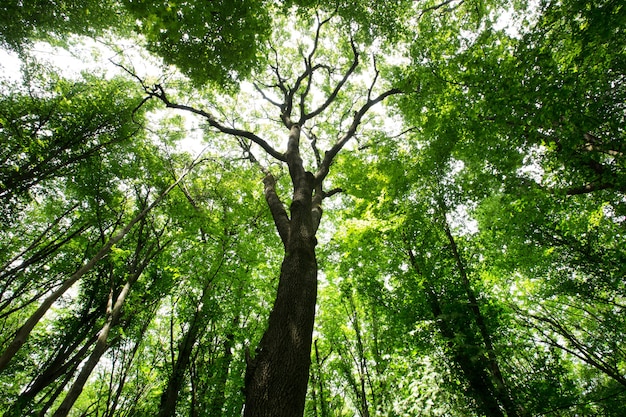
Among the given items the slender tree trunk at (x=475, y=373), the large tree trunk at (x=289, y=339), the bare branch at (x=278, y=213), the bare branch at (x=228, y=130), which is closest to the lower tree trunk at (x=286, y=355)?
the large tree trunk at (x=289, y=339)

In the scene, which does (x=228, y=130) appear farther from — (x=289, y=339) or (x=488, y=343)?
(x=488, y=343)

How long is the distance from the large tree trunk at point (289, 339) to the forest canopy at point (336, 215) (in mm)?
23

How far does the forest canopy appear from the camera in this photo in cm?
402

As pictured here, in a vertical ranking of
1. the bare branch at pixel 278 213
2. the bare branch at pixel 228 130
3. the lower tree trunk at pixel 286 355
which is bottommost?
the lower tree trunk at pixel 286 355

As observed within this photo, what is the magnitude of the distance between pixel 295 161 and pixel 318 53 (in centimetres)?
665

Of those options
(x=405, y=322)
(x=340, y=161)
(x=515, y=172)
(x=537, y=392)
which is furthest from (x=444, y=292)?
(x=340, y=161)

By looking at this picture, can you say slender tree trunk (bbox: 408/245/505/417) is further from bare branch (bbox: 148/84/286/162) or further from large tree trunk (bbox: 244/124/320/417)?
bare branch (bbox: 148/84/286/162)

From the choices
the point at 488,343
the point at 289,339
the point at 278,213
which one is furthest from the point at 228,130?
the point at 488,343

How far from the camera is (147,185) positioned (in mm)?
7898

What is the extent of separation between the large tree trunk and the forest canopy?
0.9 inches

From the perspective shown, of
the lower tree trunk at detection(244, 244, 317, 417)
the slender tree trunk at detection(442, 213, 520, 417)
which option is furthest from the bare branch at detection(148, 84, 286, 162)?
the slender tree trunk at detection(442, 213, 520, 417)

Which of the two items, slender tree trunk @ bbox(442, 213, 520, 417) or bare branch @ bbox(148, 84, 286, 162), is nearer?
slender tree trunk @ bbox(442, 213, 520, 417)

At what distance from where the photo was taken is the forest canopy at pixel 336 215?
402cm

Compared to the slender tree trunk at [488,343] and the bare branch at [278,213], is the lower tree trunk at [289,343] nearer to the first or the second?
the bare branch at [278,213]
